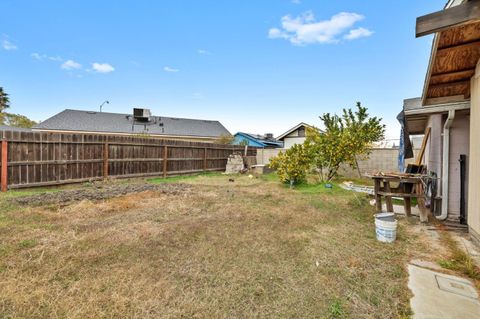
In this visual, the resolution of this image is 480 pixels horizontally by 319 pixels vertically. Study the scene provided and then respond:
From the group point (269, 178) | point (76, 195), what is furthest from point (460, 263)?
point (269, 178)

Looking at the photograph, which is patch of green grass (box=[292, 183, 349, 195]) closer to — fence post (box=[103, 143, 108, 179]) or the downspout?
the downspout

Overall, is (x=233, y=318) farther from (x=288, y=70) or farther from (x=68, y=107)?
(x=68, y=107)

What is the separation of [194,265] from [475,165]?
159 inches

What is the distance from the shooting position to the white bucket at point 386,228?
10.1ft

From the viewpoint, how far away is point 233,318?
1615mm

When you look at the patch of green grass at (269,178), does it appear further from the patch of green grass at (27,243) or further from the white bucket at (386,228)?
the patch of green grass at (27,243)

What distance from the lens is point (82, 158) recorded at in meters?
7.27

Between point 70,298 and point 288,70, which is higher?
point 288,70

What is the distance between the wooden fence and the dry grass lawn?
204 centimetres

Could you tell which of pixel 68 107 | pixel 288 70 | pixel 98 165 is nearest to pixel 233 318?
pixel 98 165

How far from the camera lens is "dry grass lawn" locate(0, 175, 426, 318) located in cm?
172

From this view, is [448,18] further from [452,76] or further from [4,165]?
[4,165]

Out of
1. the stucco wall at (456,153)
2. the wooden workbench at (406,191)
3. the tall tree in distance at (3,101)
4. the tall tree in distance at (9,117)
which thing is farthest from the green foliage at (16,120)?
the stucco wall at (456,153)

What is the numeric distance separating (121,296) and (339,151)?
7964 mm
